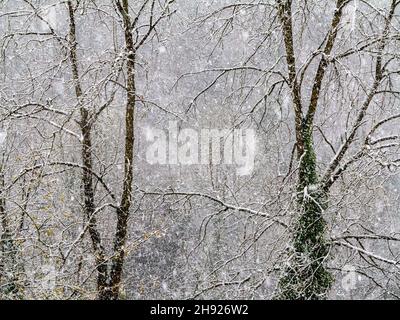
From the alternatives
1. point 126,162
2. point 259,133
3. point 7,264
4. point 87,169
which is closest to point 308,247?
point 259,133

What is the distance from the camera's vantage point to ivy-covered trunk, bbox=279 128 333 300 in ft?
26.3

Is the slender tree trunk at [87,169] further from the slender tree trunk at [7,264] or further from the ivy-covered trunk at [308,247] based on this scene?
the ivy-covered trunk at [308,247]

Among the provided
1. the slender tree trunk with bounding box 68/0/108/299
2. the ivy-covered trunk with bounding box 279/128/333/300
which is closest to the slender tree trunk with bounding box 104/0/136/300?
the slender tree trunk with bounding box 68/0/108/299

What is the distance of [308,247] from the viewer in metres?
8.30

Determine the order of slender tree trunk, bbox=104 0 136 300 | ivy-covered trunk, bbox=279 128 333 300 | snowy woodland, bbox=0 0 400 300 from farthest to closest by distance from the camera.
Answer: slender tree trunk, bbox=104 0 136 300 → ivy-covered trunk, bbox=279 128 333 300 → snowy woodland, bbox=0 0 400 300

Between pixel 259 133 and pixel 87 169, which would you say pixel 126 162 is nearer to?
pixel 87 169

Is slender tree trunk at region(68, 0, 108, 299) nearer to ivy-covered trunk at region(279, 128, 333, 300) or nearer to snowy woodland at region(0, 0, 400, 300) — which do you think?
snowy woodland at region(0, 0, 400, 300)

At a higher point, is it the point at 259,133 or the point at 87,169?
the point at 259,133

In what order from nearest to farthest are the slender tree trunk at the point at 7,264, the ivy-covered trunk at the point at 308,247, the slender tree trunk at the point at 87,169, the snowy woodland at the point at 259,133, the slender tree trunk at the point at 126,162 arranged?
the slender tree trunk at the point at 7,264 → the snowy woodland at the point at 259,133 → the ivy-covered trunk at the point at 308,247 → the slender tree trunk at the point at 126,162 → the slender tree trunk at the point at 87,169

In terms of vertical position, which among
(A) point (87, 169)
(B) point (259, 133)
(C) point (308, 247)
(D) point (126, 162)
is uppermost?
(B) point (259, 133)

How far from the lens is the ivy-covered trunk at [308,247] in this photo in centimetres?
802

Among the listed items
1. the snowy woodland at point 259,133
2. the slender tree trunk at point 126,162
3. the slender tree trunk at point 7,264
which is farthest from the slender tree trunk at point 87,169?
the slender tree trunk at point 7,264
